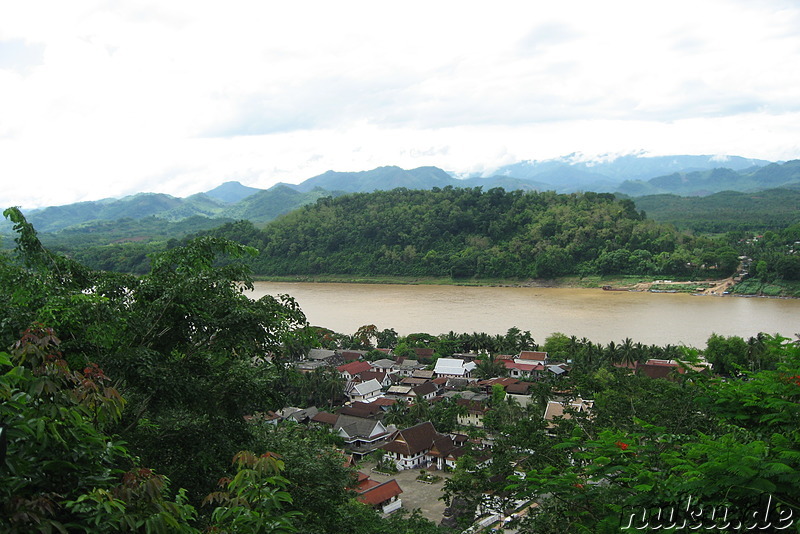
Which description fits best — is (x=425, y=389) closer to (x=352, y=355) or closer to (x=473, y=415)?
(x=473, y=415)

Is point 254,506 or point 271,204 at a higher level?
point 271,204

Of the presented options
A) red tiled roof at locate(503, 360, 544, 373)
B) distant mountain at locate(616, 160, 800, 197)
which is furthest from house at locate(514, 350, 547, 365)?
distant mountain at locate(616, 160, 800, 197)

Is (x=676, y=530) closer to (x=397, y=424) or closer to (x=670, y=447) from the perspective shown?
(x=670, y=447)

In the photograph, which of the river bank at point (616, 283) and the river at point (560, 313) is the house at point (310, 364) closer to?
the river at point (560, 313)

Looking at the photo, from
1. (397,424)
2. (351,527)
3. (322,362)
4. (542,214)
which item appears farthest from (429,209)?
(351,527)

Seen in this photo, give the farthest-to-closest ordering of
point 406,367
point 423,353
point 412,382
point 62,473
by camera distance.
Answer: point 423,353
point 406,367
point 412,382
point 62,473

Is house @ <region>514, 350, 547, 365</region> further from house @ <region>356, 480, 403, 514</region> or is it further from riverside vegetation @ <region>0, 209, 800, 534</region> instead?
riverside vegetation @ <region>0, 209, 800, 534</region>

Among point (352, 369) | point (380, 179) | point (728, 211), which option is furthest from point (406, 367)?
point (380, 179)
